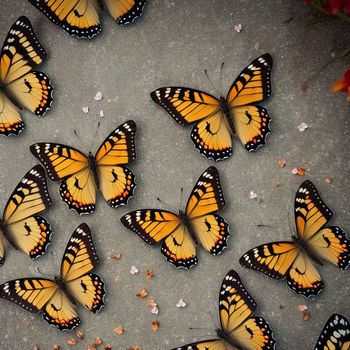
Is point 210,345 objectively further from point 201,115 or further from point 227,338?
point 201,115

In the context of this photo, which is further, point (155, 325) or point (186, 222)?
point (155, 325)

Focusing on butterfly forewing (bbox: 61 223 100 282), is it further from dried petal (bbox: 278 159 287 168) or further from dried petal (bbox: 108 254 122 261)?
dried petal (bbox: 278 159 287 168)

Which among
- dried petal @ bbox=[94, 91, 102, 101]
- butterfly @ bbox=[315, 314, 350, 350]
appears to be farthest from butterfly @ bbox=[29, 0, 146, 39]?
butterfly @ bbox=[315, 314, 350, 350]

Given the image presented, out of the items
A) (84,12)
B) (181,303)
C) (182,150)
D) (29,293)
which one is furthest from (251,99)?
(29,293)

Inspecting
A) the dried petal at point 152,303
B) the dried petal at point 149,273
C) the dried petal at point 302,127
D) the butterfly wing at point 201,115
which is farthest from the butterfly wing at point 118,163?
the dried petal at point 302,127

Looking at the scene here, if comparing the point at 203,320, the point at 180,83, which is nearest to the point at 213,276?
the point at 203,320

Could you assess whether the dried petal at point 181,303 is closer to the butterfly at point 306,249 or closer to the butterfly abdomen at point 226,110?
the butterfly at point 306,249
